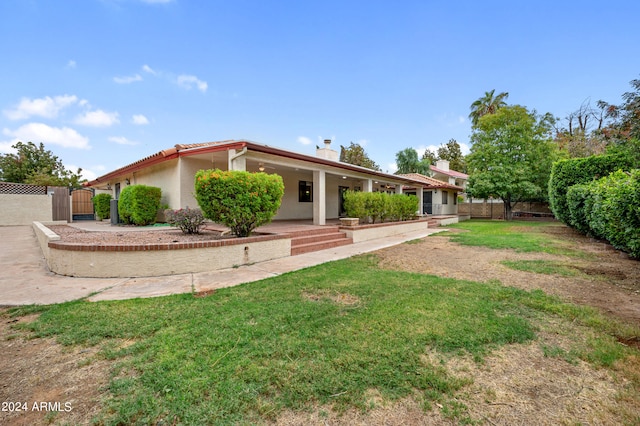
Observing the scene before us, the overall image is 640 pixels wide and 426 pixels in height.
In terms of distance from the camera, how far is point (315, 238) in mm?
8742

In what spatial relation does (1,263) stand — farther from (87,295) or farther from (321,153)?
(321,153)

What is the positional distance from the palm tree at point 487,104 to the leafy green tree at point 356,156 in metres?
13.3

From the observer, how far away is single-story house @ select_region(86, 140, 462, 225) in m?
8.77

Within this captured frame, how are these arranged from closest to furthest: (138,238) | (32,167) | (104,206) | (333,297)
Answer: (333,297)
(138,238)
(104,206)
(32,167)

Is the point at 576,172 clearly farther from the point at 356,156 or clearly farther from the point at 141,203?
the point at 356,156

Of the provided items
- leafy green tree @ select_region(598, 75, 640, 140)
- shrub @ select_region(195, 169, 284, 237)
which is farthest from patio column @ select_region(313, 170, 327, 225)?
leafy green tree @ select_region(598, 75, 640, 140)

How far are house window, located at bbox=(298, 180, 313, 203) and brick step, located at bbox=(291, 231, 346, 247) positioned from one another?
504cm

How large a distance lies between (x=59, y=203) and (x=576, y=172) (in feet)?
90.5

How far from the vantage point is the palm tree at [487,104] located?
3144cm

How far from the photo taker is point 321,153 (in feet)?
52.7

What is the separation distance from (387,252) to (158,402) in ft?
22.4


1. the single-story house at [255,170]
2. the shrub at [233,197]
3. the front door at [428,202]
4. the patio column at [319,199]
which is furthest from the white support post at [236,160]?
the front door at [428,202]

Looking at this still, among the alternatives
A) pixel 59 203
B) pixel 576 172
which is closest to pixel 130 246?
pixel 59 203

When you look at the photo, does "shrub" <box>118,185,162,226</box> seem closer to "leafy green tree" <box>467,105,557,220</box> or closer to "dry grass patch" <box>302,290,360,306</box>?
"dry grass patch" <box>302,290,360,306</box>
